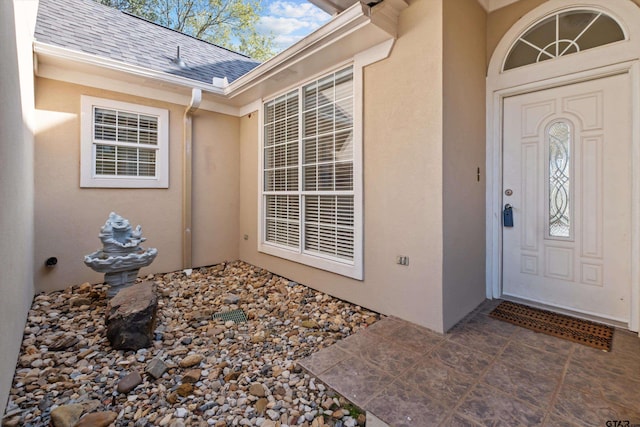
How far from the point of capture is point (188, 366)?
218 centimetres

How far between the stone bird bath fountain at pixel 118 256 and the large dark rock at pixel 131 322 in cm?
84

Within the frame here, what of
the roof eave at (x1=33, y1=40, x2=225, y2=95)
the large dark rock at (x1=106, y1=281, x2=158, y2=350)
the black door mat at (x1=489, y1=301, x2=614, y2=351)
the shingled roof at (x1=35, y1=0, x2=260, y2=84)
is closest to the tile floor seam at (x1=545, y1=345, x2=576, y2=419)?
the black door mat at (x1=489, y1=301, x2=614, y2=351)

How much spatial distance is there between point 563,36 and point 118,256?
17.3 ft

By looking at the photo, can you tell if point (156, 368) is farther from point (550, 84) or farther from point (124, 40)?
point (124, 40)

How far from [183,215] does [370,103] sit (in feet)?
11.5

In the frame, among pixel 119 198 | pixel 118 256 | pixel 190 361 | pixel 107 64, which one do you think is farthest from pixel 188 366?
pixel 107 64

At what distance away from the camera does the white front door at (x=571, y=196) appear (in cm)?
261

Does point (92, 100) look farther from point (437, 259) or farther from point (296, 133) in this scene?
point (437, 259)

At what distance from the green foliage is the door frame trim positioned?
1119 cm

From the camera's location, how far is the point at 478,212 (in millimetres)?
3158

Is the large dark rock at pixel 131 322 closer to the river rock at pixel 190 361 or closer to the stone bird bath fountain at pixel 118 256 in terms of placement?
the river rock at pixel 190 361

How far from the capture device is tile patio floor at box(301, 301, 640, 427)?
1624 millimetres

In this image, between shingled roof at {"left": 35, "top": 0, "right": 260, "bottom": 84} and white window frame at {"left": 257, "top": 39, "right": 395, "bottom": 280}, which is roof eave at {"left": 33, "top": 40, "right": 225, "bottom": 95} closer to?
shingled roof at {"left": 35, "top": 0, "right": 260, "bottom": 84}

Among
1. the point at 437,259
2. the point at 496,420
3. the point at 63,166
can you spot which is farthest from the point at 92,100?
the point at 496,420
